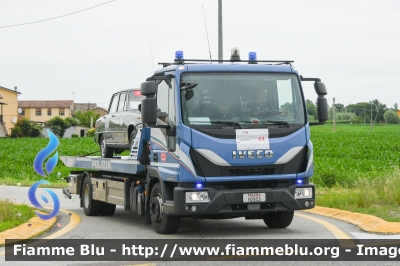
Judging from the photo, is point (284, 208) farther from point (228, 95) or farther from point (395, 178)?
point (395, 178)

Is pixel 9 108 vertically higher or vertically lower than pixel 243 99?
higher

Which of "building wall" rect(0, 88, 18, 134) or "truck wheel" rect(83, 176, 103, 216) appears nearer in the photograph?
"truck wheel" rect(83, 176, 103, 216)

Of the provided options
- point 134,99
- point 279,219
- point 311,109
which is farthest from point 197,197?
point 134,99

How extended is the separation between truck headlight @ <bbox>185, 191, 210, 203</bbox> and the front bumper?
47mm

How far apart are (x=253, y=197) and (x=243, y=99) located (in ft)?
5.16

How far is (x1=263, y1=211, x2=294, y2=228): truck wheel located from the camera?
13203mm

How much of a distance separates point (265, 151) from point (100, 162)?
487 cm

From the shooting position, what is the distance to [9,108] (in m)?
113

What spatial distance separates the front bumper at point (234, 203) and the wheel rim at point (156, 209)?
46 centimetres

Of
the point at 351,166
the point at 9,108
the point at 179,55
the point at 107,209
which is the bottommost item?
the point at 351,166

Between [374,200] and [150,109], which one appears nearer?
[150,109]

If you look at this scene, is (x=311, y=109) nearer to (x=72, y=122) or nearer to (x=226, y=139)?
(x=226, y=139)

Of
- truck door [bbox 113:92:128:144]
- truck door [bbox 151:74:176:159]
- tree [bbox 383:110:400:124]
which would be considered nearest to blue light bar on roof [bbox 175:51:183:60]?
truck door [bbox 151:74:176:159]

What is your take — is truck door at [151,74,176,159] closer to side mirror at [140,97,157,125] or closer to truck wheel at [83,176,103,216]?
side mirror at [140,97,157,125]
